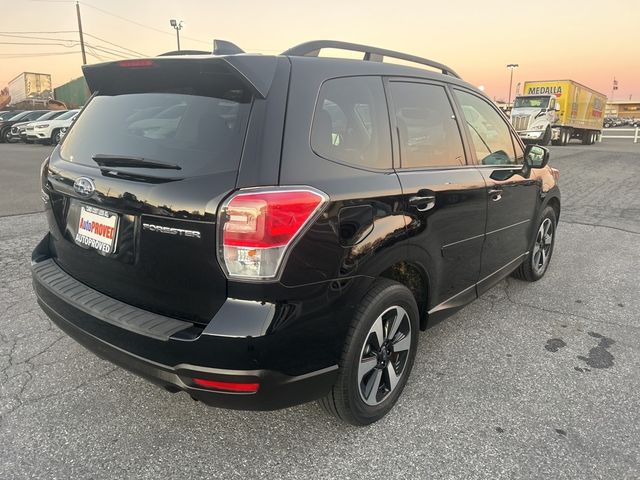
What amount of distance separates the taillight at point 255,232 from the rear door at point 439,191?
2.67 ft

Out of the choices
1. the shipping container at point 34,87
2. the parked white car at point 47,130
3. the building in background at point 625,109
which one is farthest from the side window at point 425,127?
the building in background at point 625,109

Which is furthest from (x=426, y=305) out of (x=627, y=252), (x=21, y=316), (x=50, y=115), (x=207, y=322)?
(x=50, y=115)

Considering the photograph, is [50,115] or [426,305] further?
[50,115]

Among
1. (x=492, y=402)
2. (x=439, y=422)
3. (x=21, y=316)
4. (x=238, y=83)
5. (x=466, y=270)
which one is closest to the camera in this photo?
(x=238, y=83)

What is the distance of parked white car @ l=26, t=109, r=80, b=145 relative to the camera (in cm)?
2130

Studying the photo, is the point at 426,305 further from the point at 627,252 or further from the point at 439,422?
the point at 627,252

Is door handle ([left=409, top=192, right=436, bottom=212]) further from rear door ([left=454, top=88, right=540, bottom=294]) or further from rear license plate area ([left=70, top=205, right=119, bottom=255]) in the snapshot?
rear license plate area ([left=70, top=205, right=119, bottom=255])

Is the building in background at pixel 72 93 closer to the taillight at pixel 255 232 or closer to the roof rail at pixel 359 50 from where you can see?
the roof rail at pixel 359 50

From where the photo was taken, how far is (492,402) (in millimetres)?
2697

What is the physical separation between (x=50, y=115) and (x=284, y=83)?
25.5 meters

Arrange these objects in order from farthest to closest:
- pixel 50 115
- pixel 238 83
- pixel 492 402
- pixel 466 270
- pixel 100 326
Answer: pixel 50 115 < pixel 466 270 < pixel 492 402 < pixel 100 326 < pixel 238 83

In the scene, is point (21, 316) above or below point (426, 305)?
below

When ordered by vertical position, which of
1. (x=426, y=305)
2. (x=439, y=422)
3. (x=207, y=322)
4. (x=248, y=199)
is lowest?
(x=439, y=422)

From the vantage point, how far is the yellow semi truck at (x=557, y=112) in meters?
26.4
